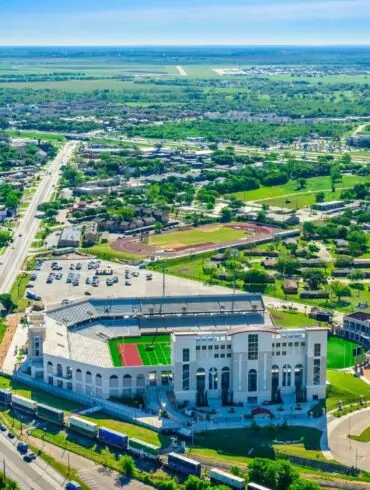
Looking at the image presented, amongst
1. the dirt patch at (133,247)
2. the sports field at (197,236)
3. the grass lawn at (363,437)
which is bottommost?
the grass lawn at (363,437)

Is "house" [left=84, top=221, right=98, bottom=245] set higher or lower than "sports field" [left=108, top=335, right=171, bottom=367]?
higher

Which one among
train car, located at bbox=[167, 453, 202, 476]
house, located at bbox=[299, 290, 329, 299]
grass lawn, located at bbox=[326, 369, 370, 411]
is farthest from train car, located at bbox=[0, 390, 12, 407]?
house, located at bbox=[299, 290, 329, 299]

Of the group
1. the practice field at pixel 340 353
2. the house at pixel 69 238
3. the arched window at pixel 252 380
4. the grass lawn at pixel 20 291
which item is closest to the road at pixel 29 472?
the arched window at pixel 252 380

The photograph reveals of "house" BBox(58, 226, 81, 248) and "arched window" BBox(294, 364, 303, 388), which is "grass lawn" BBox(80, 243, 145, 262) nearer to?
"house" BBox(58, 226, 81, 248)

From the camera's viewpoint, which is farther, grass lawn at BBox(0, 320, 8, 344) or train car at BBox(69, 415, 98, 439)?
grass lawn at BBox(0, 320, 8, 344)

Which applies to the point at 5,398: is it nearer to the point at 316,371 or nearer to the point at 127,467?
the point at 127,467

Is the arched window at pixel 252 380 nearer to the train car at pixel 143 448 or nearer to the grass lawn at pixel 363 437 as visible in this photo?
the grass lawn at pixel 363 437
